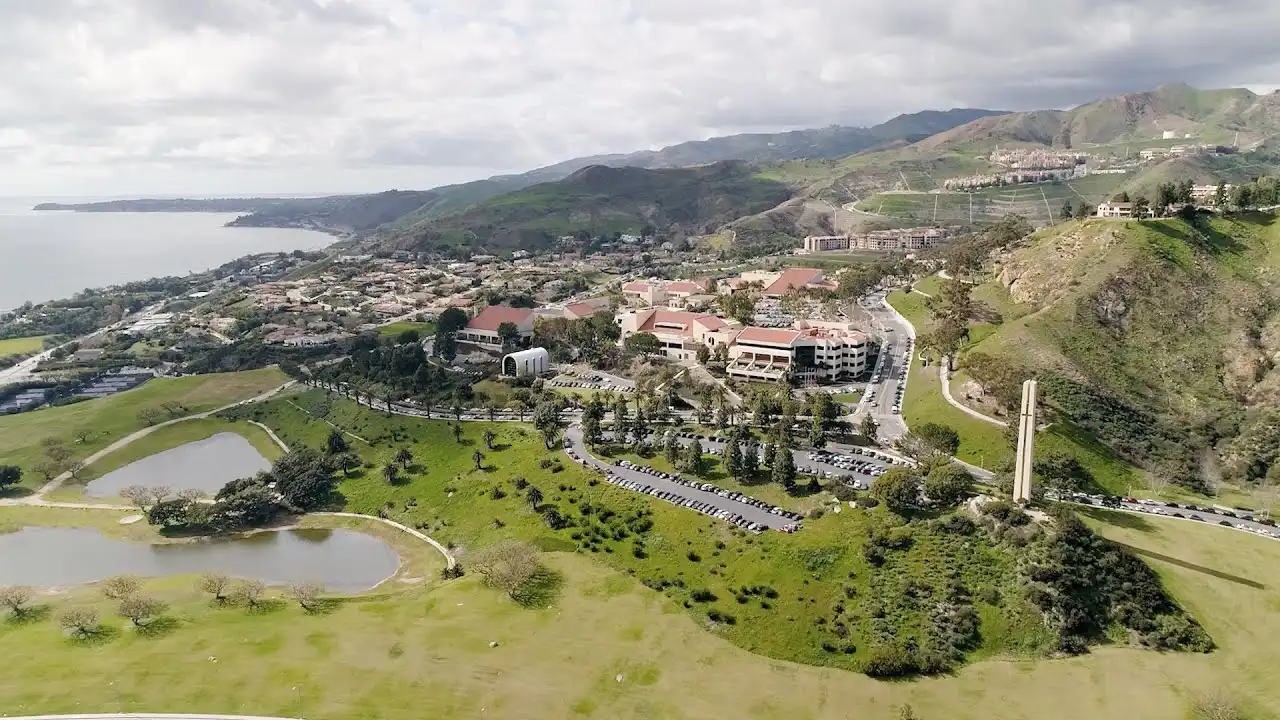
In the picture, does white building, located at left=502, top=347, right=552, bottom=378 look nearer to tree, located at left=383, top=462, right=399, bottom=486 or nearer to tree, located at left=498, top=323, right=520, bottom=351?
tree, located at left=498, top=323, right=520, bottom=351

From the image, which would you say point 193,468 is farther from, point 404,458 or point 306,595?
point 306,595

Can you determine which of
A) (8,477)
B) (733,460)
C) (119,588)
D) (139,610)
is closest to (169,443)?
(8,477)

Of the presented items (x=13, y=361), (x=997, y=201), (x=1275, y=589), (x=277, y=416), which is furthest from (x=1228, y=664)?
(x=997, y=201)

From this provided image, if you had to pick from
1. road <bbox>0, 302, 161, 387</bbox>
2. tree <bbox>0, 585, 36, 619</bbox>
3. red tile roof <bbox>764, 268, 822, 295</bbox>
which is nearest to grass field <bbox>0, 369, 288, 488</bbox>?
road <bbox>0, 302, 161, 387</bbox>

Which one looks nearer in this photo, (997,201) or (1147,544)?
(1147,544)

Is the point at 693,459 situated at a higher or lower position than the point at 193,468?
higher

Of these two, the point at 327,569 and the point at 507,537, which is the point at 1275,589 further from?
the point at 327,569
